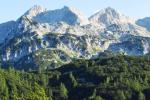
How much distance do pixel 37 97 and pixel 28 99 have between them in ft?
11.3

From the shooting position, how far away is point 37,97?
126625mm

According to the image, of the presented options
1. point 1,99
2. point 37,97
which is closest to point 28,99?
point 37,97

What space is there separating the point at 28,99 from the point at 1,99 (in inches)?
2709

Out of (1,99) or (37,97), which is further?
(1,99)

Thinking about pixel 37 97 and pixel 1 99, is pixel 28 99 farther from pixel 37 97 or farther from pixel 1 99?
pixel 1 99

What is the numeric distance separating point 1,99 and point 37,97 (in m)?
71.5

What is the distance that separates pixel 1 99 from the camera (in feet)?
637

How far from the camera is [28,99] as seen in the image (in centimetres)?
12850

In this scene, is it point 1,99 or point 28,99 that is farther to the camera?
point 1,99
